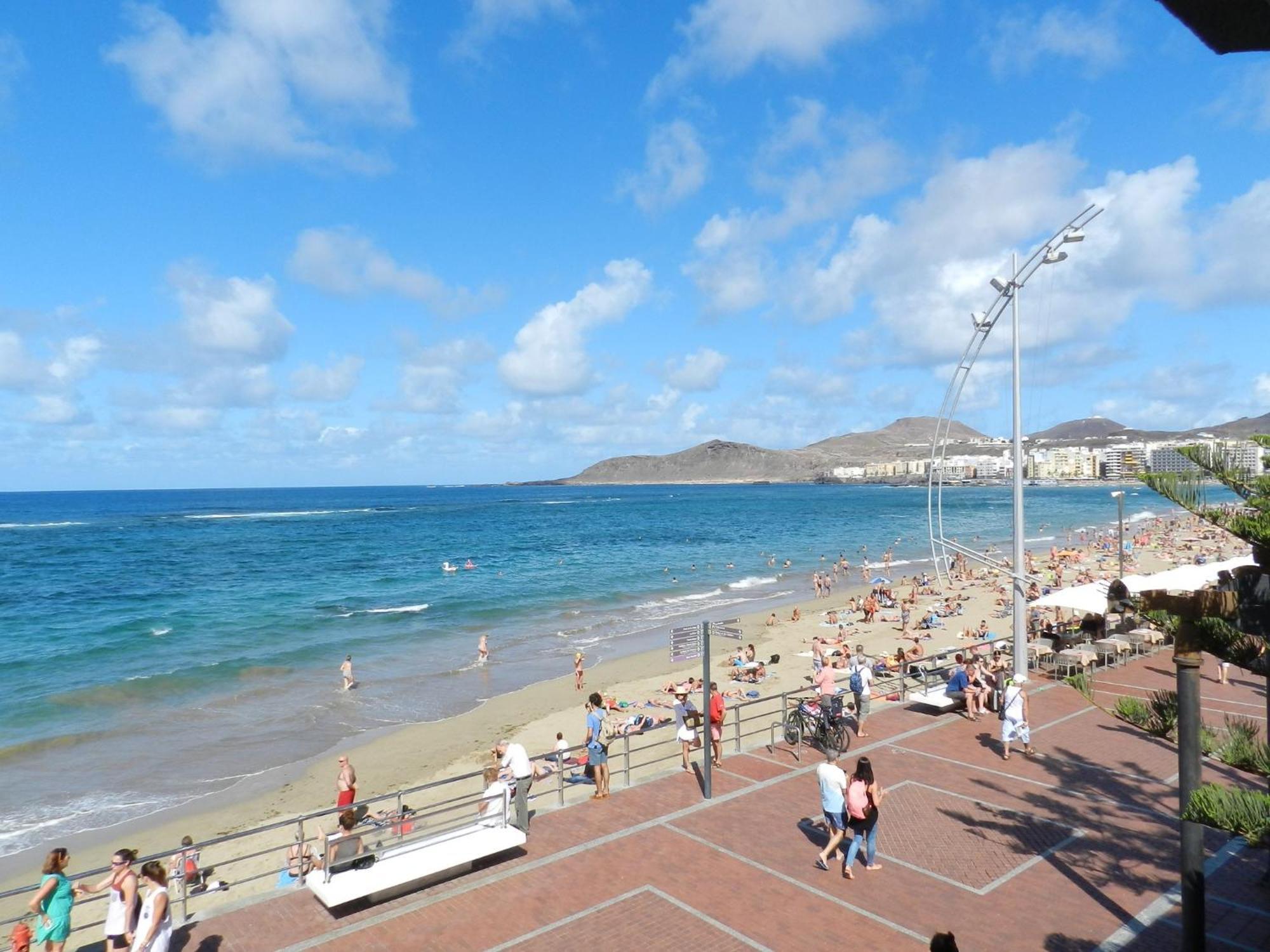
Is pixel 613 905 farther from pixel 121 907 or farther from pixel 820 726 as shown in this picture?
pixel 820 726

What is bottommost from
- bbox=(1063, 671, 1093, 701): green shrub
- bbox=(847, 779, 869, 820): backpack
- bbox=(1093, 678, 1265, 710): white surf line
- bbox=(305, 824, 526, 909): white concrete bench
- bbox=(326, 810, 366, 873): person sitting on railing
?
bbox=(1093, 678, 1265, 710): white surf line

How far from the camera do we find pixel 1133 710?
20.7 ft

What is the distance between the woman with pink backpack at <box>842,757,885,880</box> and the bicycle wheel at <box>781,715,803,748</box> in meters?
3.98

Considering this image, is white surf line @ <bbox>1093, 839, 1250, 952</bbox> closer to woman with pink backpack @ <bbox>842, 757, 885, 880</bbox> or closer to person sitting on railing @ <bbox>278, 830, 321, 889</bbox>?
woman with pink backpack @ <bbox>842, 757, 885, 880</bbox>

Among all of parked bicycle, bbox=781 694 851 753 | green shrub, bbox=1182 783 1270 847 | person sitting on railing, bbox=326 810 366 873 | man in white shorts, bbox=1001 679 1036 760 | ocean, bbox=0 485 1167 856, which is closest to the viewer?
green shrub, bbox=1182 783 1270 847

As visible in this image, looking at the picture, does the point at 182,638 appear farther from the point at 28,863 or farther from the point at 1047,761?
A: the point at 1047,761

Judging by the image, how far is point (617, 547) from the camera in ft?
224

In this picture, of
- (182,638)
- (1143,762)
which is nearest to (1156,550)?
(1143,762)

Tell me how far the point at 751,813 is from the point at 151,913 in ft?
22.5

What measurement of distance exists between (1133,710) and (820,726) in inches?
263

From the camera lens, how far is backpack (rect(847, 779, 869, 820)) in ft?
28.4

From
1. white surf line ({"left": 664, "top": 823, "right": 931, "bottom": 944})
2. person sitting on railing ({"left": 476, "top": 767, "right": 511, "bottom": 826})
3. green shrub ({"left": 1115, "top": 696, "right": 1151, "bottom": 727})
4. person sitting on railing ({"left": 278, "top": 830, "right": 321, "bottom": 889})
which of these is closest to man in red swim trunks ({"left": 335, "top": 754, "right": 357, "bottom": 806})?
person sitting on railing ({"left": 278, "top": 830, "right": 321, "bottom": 889})

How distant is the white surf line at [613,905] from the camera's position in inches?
296

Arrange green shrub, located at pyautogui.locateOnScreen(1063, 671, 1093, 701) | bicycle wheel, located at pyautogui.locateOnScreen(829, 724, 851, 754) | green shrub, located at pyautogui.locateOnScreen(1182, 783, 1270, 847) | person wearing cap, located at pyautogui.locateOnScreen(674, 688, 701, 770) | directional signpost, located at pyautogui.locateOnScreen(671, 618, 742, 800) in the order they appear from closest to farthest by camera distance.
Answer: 1. green shrub, located at pyautogui.locateOnScreen(1182, 783, 1270, 847)
2. green shrub, located at pyautogui.locateOnScreen(1063, 671, 1093, 701)
3. directional signpost, located at pyautogui.locateOnScreen(671, 618, 742, 800)
4. person wearing cap, located at pyautogui.locateOnScreen(674, 688, 701, 770)
5. bicycle wheel, located at pyautogui.locateOnScreen(829, 724, 851, 754)
